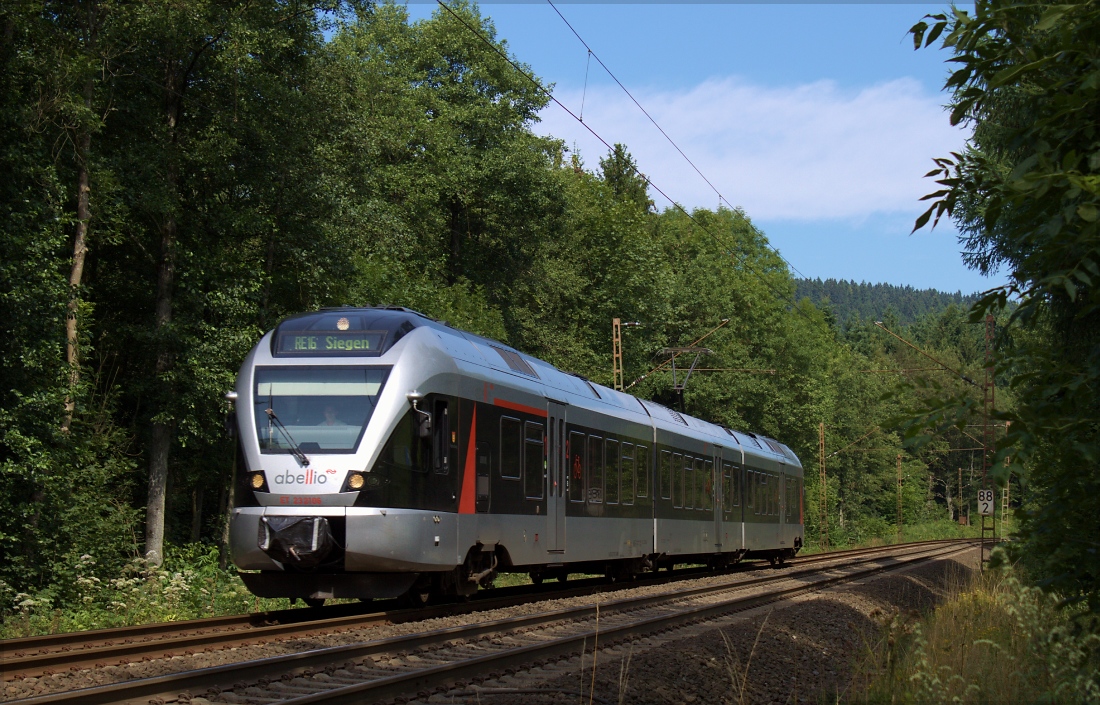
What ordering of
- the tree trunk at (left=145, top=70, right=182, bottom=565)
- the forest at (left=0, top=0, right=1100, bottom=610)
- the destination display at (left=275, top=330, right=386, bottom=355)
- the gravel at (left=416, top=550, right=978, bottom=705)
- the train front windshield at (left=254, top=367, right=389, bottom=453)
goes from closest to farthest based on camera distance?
the gravel at (left=416, top=550, right=978, bottom=705), the train front windshield at (left=254, top=367, right=389, bottom=453), the destination display at (left=275, top=330, right=386, bottom=355), the forest at (left=0, top=0, right=1100, bottom=610), the tree trunk at (left=145, top=70, right=182, bottom=565)

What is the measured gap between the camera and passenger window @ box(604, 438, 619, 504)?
719 inches

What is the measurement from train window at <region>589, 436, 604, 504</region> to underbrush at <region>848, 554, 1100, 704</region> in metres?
6.21

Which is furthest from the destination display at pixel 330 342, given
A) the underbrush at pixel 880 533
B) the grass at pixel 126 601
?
the underbrush at pixel 880 533

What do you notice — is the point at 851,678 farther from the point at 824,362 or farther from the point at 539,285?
the point at 824,362

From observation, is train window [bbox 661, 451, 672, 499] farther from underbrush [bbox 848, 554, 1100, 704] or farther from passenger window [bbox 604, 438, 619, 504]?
underbrush [bbox 848, 554, 1100, 704]

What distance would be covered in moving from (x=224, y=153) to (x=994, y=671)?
1703 centimetres

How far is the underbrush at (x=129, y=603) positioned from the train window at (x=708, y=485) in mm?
10366

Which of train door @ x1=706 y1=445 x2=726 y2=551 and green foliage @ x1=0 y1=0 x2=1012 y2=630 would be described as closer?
green foliage @ x1=0 y1=0 x2=1012 y2=630

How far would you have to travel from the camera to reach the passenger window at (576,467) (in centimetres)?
1675

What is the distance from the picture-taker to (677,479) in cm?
2228

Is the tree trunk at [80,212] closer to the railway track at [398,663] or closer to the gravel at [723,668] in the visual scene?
the railway track at [398,663]

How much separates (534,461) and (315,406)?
13.9ft

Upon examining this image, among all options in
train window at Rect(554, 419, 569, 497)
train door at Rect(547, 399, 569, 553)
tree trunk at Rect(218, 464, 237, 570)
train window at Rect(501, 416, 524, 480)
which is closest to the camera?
train window at Rect(501, 416, 524, 480)

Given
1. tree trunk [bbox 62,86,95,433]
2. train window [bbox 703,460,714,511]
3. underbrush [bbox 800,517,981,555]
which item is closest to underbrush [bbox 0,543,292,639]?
tree trunk [bbox 62,86,95,433]
